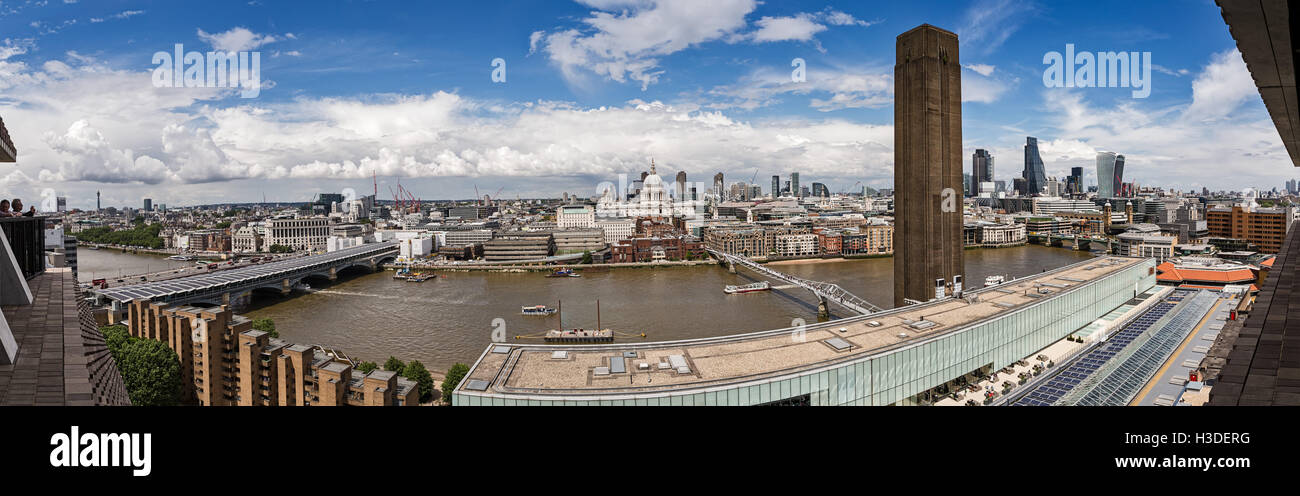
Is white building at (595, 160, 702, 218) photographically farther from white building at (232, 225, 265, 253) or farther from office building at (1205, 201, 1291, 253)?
office building at (1205, 201, 1291, 253)

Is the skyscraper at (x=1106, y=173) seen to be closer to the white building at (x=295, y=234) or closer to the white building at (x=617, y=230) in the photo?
the white building at (x=617, y=230)

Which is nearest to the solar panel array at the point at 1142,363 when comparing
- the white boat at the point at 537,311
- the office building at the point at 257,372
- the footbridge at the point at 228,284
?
the office building at the point at 257,372

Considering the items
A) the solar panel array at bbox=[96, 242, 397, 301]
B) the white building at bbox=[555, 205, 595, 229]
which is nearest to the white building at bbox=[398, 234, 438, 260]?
the solar panel array at bbox=[96, 242, 397, 301]

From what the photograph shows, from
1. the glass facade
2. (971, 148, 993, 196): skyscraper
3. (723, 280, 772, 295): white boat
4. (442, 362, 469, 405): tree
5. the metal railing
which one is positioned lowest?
(442, 362, 469, 405): tree

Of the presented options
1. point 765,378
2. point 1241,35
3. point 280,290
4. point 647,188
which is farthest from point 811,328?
point 647,188
